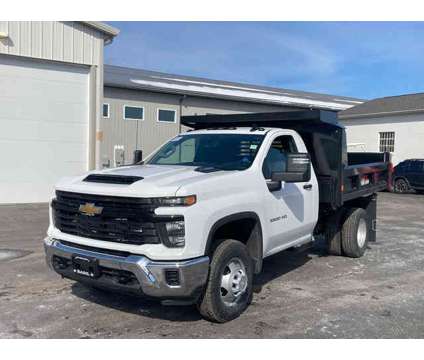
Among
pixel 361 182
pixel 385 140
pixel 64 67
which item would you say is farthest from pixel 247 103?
pixel 361 182

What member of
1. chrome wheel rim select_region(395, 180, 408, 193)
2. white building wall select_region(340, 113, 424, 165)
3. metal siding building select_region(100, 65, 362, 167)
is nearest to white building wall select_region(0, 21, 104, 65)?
metal siding building select_region(100, 65, 362, 167)

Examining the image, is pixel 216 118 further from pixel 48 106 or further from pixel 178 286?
pixel 48 106

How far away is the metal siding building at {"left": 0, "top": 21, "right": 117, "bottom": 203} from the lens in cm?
1424

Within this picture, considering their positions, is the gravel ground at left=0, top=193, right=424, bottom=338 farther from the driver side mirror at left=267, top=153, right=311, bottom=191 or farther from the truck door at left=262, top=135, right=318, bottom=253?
the driver side mirror at left=267, top=153, right=311, bottom=191

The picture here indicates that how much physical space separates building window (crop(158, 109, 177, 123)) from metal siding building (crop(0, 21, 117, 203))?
28.5 feet

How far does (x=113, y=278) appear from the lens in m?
4.48

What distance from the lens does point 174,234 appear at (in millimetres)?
4312

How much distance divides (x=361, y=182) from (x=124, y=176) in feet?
15.6

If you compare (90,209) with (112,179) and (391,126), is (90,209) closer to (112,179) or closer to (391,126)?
(112,179)

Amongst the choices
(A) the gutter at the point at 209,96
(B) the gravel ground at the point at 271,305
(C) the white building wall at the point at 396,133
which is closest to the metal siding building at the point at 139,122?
(A) the gutter at the point at 209,96

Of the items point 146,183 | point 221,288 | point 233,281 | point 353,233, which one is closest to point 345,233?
point 353,233

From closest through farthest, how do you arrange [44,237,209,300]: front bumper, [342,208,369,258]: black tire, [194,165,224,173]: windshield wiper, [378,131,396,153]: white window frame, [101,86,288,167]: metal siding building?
[44,237,209,300]: front bumper → [194,165,224,173]: windshield wiper → [342,208,369,258]: black tire → [101,86,288,167]: metal siding building → [378,131,396,153]: white window frame

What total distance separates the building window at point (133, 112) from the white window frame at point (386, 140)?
600 inches

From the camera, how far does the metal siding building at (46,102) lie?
1424 cm
